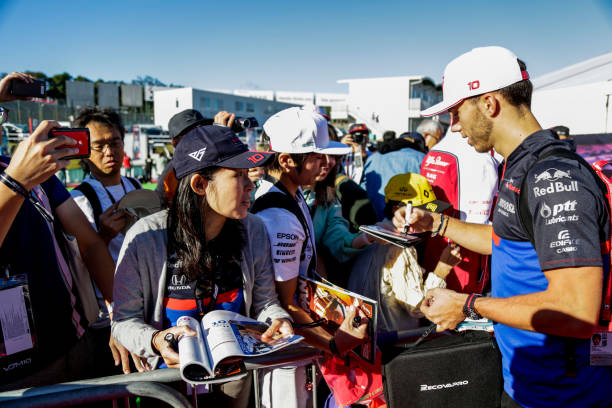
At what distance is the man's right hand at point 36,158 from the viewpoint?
4.97 feet

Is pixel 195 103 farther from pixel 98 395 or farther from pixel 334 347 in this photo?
pixel 98 395

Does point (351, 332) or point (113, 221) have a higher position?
point (113, 221)

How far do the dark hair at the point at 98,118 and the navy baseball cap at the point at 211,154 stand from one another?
158 cm

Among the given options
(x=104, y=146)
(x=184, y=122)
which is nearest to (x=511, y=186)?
(x=104, y=146)

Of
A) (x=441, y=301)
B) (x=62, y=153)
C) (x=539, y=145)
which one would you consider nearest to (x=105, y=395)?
(x=62, y=153)

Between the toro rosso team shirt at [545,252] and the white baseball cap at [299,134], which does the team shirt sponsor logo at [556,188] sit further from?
the white baseball cap at [299,134]

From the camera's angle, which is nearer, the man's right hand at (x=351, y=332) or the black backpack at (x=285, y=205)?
the man's right hand at (x=351, y=332)

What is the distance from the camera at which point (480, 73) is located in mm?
2023

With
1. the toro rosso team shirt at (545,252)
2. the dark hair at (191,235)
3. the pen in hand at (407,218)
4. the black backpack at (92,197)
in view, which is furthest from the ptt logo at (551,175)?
the black backpack at (92,197)

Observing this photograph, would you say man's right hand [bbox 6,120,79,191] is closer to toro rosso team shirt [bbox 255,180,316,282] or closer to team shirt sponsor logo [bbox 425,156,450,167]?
toro rosso team shirt [bbox 255,180,316,282]

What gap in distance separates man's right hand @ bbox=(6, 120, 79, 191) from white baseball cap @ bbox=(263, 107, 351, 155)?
134 centimetres

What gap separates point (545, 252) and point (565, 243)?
76 millimetres

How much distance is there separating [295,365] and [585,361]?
4.33 feet

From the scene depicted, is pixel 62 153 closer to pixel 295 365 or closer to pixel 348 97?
Result: pixel 295 365
